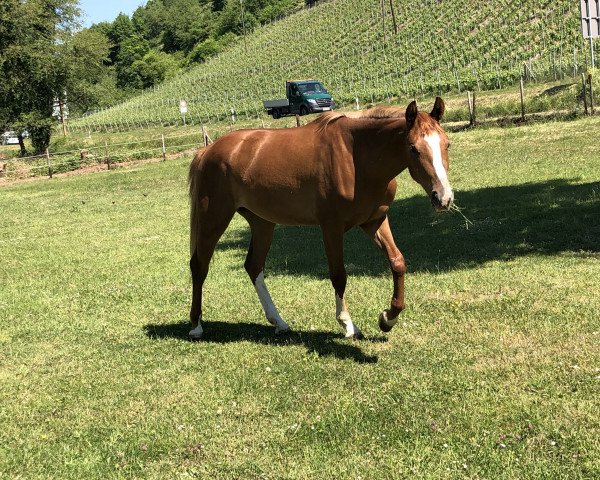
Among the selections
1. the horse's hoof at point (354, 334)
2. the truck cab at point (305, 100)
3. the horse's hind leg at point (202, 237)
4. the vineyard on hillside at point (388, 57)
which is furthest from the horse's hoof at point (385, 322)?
the truck cab at point (305, 100)

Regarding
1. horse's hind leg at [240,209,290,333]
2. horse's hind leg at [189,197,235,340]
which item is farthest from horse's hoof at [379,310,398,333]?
horse's hind leg at [189,197,235,340]

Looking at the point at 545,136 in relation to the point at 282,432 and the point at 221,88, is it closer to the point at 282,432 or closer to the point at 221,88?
the point at 282,432

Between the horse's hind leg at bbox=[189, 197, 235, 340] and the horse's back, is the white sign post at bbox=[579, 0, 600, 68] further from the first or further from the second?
the horse's hind leg at bbox=[189, 197, 235, 340]

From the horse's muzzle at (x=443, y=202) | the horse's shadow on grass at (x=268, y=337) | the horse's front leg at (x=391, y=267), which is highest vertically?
the horse's muzzle at (x=443, y=202)

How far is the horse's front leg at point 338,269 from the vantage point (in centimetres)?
552

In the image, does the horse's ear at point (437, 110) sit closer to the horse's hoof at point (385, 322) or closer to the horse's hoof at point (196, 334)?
the horse's hoof at point (385, 322)

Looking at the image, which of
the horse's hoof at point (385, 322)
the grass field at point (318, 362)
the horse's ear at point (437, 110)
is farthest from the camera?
the horse's hoof at point (385, 322)

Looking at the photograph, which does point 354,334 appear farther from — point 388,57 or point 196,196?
point 388,57

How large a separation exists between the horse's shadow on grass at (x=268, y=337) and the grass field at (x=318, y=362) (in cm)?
3

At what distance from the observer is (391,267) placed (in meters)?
5.30

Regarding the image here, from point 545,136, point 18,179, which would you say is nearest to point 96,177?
point 18,179

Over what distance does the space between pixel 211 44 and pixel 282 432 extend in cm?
13926

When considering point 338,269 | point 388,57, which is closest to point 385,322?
point 338,269

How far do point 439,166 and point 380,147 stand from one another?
79cm
